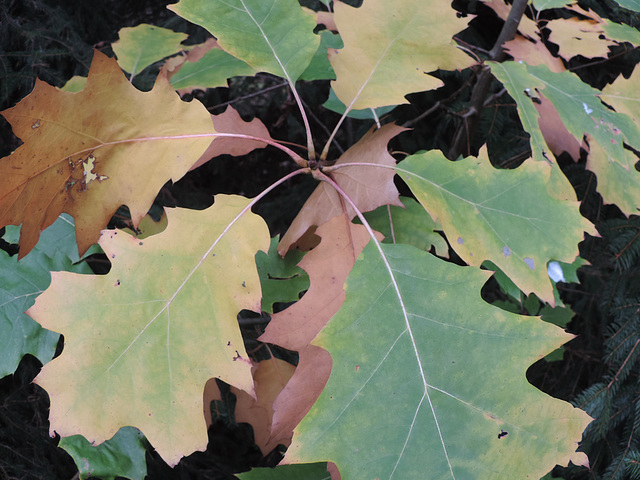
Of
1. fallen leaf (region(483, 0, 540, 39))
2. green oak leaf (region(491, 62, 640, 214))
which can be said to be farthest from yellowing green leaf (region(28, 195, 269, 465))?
fallen leaf (region(483, 0, 540, 39))

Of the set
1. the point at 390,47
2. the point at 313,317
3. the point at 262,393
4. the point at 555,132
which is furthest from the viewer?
the point at 555,132

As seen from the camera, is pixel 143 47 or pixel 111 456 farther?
pixel 143 47

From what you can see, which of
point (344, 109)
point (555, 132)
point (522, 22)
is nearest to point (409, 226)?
point (344, 109)

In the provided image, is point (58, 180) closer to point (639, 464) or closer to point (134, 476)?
point (134, 476)

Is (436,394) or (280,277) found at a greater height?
(436,394)

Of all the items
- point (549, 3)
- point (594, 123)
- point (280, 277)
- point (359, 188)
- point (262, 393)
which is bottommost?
point (262, 393)

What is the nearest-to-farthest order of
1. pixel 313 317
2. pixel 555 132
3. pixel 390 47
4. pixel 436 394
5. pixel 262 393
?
1. pixel 436 394
2. pixel 313 317
3. pixel 390 47
4. pixel 262 393
5. pixel 555 132

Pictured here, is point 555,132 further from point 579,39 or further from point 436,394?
point 436,394
